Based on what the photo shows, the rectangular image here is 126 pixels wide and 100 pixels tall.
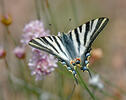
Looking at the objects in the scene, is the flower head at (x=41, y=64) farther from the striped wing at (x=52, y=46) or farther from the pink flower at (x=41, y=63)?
the striped wing at (x=52, y=46)

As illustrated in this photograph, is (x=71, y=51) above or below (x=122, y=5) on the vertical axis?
below

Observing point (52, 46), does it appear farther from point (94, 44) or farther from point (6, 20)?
point (94, 44)

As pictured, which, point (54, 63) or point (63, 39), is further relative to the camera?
point (54, 63)

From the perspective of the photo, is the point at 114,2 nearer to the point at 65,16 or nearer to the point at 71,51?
the point at 65,16

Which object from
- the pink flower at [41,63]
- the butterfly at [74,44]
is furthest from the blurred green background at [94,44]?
the butterfly at [74,44]

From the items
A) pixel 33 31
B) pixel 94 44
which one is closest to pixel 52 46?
pixel 33 31

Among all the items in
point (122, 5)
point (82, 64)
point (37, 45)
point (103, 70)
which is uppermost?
point (122, 5)

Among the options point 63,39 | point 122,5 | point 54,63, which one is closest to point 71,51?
point 63,39
